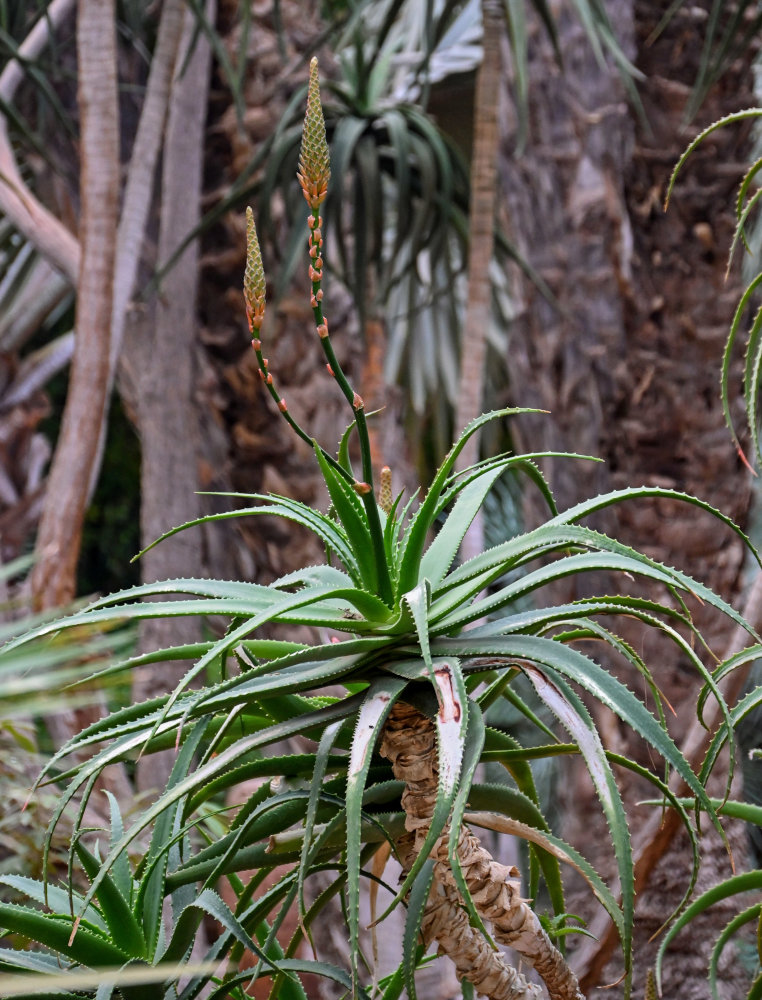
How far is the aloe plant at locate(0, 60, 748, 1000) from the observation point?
455mm

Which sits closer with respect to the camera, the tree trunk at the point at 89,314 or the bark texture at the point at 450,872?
the bark texture at the point at 450,872

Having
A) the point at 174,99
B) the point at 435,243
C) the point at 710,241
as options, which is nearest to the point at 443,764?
Result: the point at 710,241

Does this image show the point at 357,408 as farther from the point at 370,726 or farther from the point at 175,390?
the point at 175,390

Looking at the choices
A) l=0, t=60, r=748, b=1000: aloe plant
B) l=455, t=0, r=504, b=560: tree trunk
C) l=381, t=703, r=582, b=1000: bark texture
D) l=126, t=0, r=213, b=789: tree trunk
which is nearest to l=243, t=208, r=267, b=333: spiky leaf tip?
l=0, t=60, r=748, b=1000: aloe plant

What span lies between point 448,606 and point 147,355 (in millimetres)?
1613

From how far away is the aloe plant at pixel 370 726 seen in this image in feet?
1.49

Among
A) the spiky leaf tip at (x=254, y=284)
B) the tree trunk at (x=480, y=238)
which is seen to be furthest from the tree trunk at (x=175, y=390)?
the spiky leaf tip at (x=254, y=284)

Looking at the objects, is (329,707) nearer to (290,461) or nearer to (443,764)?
(443,764)

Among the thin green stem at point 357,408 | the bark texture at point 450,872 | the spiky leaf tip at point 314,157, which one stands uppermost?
the spiky leaf tip at point 314,157

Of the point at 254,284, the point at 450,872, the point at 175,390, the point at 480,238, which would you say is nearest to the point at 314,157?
the point at 254,284

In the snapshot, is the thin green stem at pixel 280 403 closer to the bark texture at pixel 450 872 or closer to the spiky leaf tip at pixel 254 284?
the spiky leaf tip at pixel 254 284

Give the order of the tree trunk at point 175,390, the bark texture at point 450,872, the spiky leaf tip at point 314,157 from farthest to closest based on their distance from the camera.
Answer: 1. the tree trunk at point 175,390
2. the bark texture at point 450,872
3. the spiky leaf tip at point 314,157

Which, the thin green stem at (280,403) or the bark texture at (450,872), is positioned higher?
the thin green stem at (280,403)

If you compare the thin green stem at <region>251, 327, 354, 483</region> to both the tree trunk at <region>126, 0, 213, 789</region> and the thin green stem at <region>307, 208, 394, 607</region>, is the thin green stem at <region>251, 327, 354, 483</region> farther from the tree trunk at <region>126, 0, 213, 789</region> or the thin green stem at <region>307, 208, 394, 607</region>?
the tree trunk at <region>126, 0, 213, 789</region>
